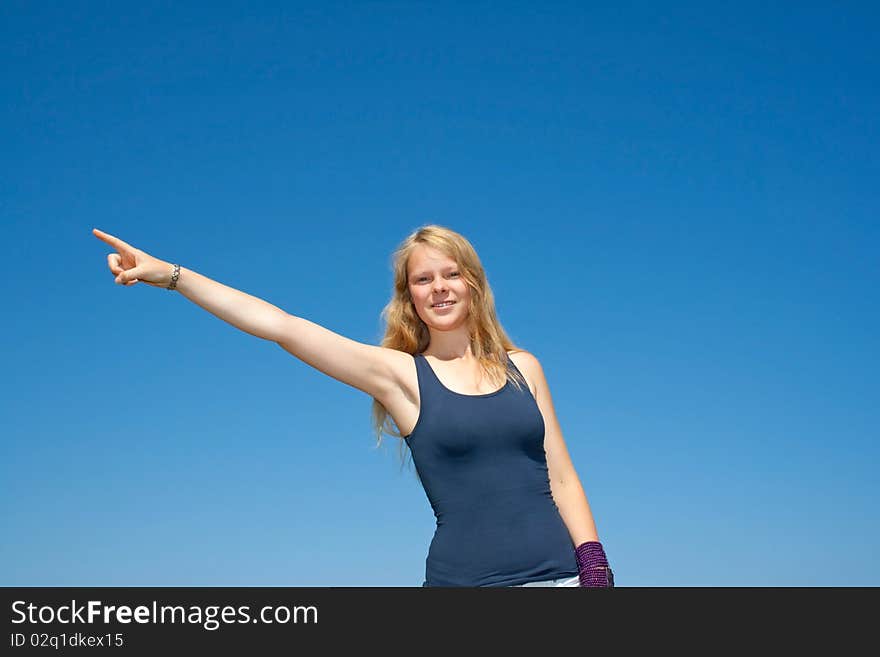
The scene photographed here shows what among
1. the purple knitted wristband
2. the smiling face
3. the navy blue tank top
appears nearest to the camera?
the navy blue tank top

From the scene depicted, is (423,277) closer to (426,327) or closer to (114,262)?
(426,327)

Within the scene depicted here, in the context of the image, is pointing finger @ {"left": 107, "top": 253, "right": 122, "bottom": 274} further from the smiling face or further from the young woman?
the smiling face

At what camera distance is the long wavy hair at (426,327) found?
22.1 feet

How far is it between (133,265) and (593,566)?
3.43 m

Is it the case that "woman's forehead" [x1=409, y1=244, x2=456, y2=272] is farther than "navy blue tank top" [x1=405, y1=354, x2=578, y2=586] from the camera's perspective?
Yes

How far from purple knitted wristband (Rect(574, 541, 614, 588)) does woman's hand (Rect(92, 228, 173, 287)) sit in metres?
3.06

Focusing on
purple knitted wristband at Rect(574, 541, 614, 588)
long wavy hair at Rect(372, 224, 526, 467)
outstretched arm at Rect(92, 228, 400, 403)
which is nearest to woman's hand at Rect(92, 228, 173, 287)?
outstretched arm at Rect(92, 228, 400, 403)

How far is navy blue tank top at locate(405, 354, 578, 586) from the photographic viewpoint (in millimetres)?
5910

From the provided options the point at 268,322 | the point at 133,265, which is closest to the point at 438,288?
the point at 268,322

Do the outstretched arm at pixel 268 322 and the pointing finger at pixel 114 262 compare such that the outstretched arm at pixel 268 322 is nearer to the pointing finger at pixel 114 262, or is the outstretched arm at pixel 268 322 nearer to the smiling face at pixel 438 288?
the pointing finger at pixel 114 262

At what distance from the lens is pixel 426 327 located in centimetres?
709

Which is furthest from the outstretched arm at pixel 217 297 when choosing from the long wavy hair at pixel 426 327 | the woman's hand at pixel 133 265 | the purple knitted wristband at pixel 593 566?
the purple knitted wristband at pixel 593 566
